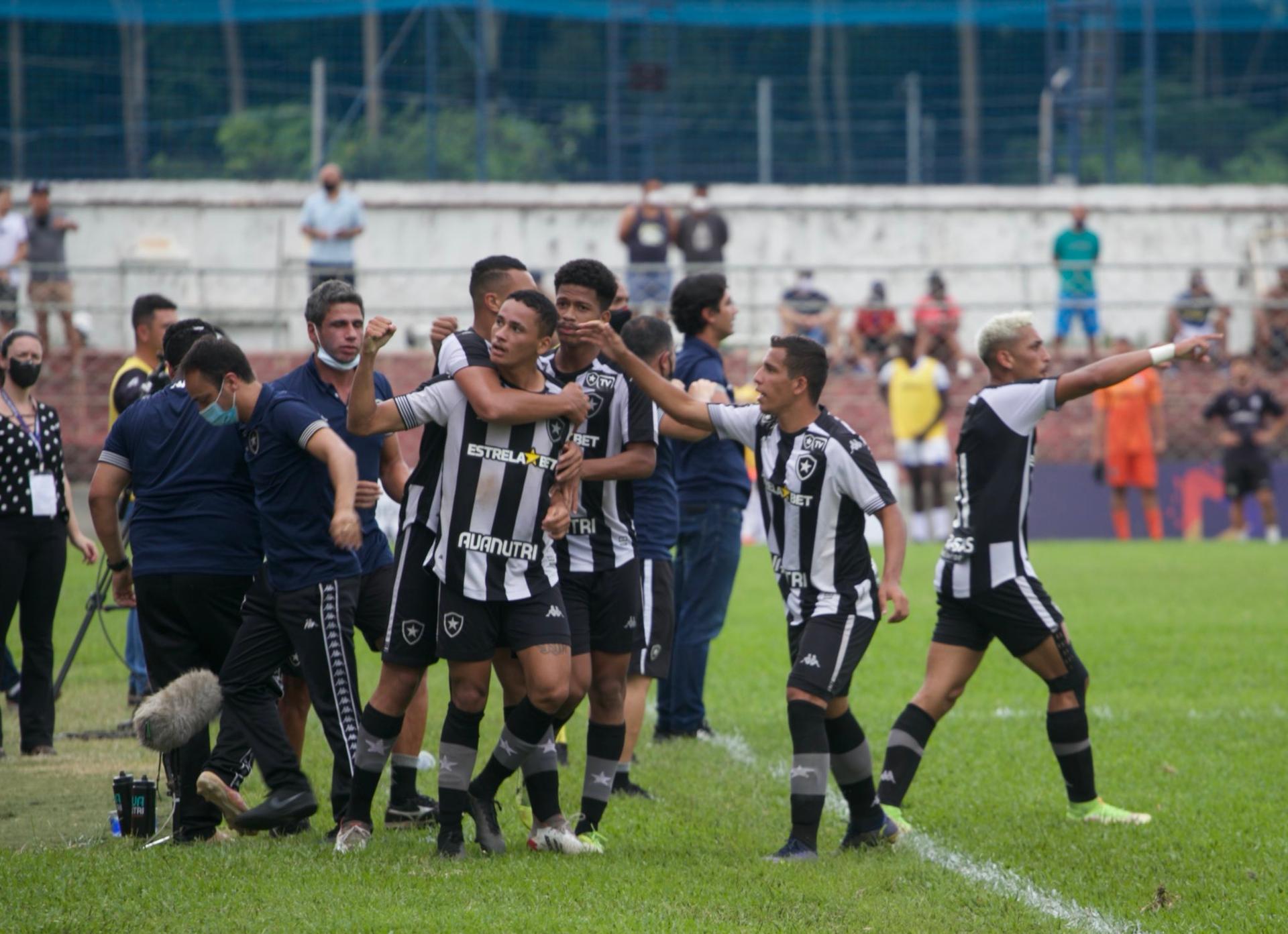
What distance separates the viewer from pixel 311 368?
6.83 meters

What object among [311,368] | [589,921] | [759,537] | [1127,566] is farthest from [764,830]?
[759,537]

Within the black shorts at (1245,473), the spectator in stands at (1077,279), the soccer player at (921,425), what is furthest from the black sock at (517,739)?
the spectator in stands at (1077,279)

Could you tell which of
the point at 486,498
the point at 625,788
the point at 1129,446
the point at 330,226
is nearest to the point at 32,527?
the point at 625,788

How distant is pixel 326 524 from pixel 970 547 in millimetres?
2768

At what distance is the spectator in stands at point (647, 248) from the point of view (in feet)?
72.7

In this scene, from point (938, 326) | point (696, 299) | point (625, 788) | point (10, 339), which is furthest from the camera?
point (938, 326)

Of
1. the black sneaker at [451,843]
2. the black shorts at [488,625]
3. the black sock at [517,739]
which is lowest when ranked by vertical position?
the black sneaker at [451,843]

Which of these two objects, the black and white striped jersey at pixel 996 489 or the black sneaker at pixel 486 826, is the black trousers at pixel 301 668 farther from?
the black and white striped jersey at pixel 996 489

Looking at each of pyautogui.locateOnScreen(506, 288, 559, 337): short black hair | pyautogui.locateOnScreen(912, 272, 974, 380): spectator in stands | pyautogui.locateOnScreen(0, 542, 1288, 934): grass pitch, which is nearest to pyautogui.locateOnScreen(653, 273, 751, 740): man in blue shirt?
pyautogui.locateOnScreen(0, 542, 1288, 934): grass pitch

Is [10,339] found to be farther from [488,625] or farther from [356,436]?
[488,625]

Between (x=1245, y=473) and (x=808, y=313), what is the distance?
6.37 meters

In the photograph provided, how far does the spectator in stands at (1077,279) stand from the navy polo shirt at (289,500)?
18095mm

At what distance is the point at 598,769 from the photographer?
650 cm

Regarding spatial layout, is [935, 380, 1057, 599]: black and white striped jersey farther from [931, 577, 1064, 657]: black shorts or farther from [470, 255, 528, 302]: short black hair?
[470, 255, 528, 302]: short black hair
